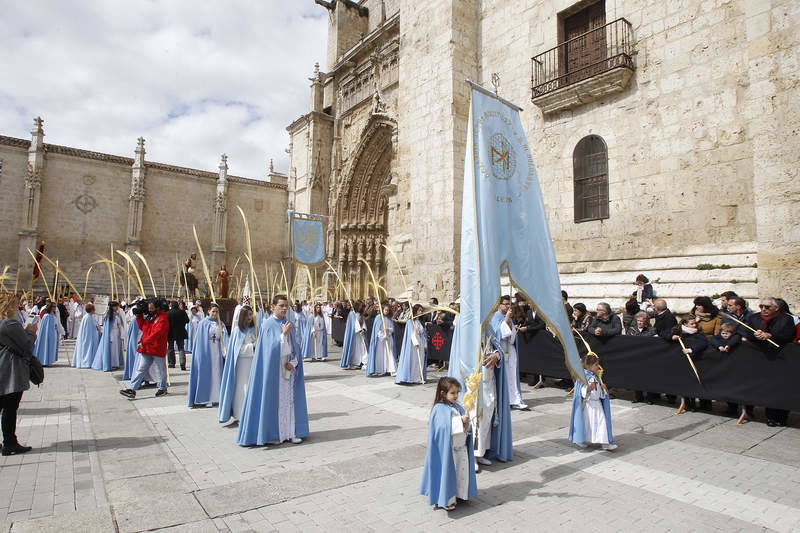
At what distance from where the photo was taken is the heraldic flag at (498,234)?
3.92 metres

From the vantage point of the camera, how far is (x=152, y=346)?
7.46m

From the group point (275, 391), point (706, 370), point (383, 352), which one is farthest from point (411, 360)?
point (706, 370)

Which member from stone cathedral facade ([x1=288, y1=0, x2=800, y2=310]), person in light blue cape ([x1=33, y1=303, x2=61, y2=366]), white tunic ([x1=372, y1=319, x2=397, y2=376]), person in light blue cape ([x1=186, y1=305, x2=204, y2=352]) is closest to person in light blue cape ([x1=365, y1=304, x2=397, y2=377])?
white tunic ([x1=372, y1=319, x2=397, y2=376])

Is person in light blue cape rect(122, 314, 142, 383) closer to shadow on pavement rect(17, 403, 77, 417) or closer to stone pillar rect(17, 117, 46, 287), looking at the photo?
shadow on pavement rect(17, 403, 77, 417)

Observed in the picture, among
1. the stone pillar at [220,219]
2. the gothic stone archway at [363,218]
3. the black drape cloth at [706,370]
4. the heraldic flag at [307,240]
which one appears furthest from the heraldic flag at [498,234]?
the stone pillar at [220,219]

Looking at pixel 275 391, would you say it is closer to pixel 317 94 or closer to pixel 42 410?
pixel 42 410

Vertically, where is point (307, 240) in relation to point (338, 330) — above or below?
above

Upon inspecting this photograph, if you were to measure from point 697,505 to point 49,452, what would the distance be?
19.7 feet

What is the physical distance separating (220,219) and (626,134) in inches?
965

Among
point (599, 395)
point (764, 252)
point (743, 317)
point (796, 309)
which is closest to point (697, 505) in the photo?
point (599, 395)

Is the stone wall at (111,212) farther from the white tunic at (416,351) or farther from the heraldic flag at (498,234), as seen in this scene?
the heraldic flag at (498,234)

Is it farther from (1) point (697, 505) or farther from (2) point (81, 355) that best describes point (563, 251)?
(2) point (81, 355)

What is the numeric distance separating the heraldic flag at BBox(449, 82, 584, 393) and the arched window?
694 centimetres

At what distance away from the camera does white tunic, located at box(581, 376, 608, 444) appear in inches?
185
